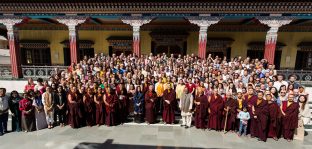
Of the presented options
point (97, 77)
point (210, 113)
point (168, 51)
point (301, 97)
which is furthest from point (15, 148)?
point (168, 51)

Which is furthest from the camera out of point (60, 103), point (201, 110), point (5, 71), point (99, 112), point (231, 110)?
point (5, 71)

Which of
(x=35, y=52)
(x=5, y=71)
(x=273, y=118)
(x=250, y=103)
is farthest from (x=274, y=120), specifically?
(x=35, y=52)

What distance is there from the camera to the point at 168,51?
55.1 ft

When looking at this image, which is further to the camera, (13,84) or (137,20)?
(13,84)

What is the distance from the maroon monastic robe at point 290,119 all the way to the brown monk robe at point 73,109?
666cm

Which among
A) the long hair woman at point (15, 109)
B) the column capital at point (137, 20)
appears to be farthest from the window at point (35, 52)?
the long hair woman at point (15, 109)

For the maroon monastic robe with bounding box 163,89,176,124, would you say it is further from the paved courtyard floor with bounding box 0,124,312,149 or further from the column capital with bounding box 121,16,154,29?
the column capital with bounding box 121,16,154,29

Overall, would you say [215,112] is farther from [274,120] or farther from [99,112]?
[99,112]

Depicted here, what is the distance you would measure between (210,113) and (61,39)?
14.4 metres

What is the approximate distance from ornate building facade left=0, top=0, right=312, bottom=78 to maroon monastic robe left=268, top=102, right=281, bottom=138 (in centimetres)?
709

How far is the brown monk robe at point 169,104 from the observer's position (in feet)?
25.0

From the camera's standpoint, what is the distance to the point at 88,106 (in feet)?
24.3

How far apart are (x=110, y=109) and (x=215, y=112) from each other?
3.58 meters

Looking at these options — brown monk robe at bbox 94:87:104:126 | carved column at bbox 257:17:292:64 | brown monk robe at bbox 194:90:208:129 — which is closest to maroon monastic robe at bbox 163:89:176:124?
brown monk robe at bbox 194:90:208:129
